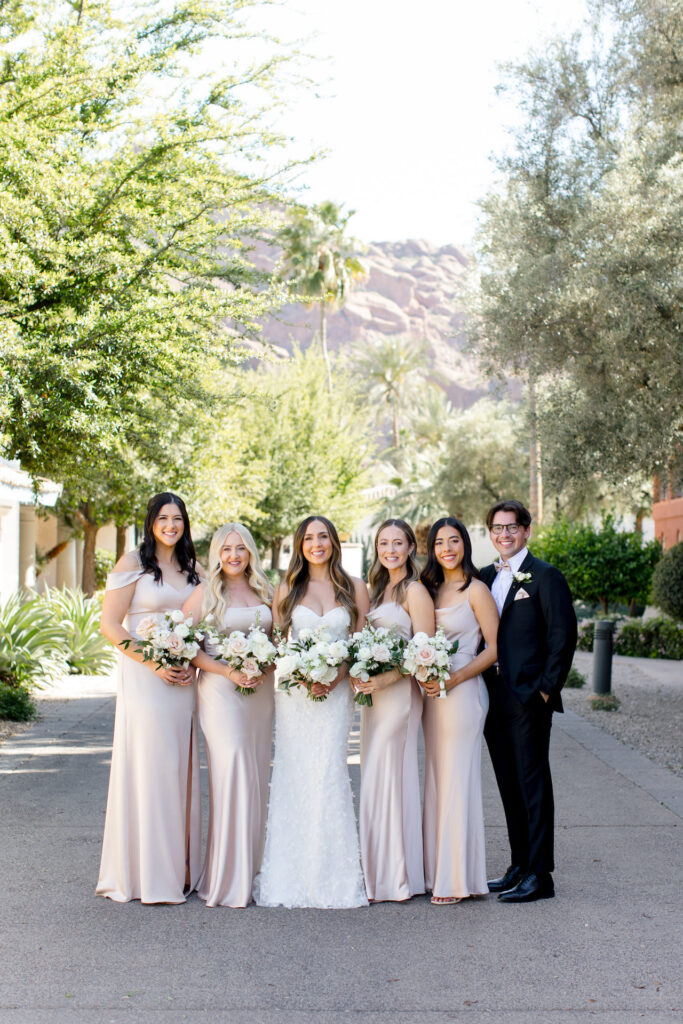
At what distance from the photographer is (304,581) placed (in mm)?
5863

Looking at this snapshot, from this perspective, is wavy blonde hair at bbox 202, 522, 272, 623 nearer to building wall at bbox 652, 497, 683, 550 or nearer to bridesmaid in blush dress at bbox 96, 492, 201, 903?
bridesmaid in blush dress at bbox 96, 492, 201, 903

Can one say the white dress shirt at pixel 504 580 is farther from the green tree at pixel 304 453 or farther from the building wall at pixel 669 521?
the green tree at pixel 304 453

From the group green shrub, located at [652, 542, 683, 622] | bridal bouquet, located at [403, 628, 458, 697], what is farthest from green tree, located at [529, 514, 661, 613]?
bridal bouquet, located at [403, 628, 458, 697]

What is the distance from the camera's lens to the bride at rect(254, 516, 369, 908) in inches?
215

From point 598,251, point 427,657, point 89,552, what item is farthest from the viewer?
point 89,552

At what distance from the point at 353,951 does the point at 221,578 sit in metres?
2.08

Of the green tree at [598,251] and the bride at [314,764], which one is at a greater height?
the green tree at [598,251]

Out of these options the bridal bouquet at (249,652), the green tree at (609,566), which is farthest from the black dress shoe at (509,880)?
the green tree at (609,566)

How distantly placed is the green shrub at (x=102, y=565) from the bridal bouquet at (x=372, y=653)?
26.9m

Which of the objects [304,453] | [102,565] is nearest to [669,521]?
[102,565]

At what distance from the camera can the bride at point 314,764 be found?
546 centimetres

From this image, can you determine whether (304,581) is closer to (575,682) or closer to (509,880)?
(509,880)

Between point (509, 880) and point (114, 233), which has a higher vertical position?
point (114, 233)

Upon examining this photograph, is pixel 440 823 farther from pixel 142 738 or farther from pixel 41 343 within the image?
pixel 41 343
